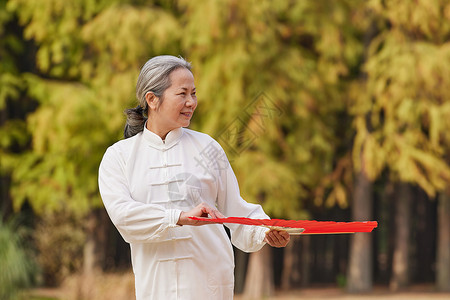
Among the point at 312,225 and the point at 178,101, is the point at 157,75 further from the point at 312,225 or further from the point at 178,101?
the point at 312,225

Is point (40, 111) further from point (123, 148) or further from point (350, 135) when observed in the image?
point (123, 148)

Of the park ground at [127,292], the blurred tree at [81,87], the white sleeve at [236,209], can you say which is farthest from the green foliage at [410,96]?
the white sleeve at [236,209]

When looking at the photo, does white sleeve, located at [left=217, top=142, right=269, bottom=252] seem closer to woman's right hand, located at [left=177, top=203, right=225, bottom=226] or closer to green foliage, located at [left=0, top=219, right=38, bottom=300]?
woman's right hand, located at [left=177, top=203, right=225, bottom=226]

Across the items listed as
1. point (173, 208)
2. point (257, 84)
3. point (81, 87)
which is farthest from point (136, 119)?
point (81, 87)

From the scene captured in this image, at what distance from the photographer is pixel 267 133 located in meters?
11.4

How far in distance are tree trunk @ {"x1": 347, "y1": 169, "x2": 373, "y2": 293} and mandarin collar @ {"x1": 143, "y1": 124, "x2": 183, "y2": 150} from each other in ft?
35.8

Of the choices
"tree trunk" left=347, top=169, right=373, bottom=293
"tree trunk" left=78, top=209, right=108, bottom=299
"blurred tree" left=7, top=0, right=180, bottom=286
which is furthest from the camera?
"tree trunk" left=347, top=169, right=373, bottom=293

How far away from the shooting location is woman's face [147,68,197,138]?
2332 millimetres

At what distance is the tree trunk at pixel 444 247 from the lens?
1310cm

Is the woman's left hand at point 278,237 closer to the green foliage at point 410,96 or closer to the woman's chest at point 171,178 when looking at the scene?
the woman's chest at point 171,178

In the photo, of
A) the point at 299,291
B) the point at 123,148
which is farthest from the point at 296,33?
the point at 123,148

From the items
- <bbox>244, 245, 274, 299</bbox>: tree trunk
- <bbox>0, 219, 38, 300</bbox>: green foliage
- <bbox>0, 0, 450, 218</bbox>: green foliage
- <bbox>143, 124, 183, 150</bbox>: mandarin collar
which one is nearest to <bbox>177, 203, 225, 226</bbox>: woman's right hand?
<bbox>143, 124, 183, 150</bbox>: mandarin collar

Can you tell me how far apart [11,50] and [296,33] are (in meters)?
5.56

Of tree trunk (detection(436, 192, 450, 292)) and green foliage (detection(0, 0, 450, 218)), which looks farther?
tree trunk (detection(436, 192, 450, 292))
